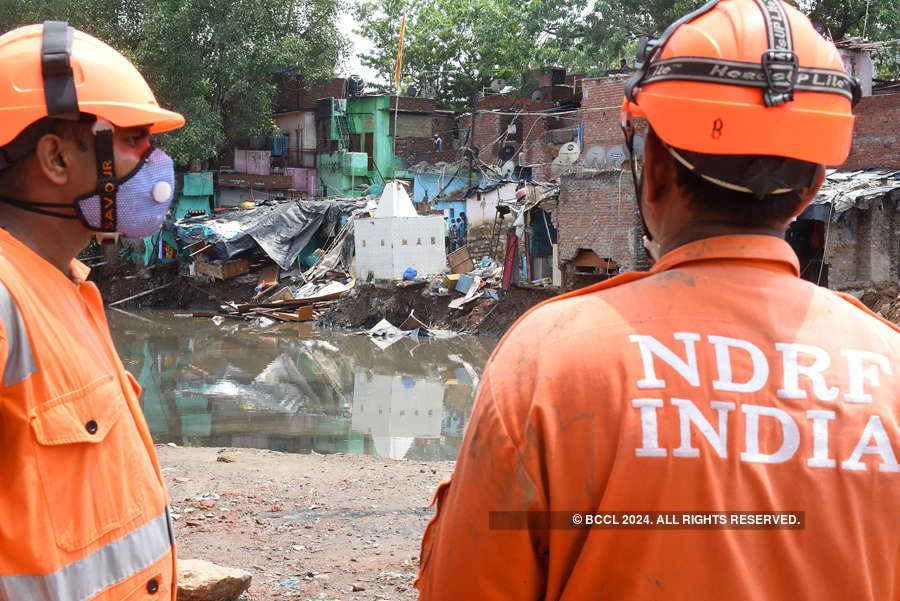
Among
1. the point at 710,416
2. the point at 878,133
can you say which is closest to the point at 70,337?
the point at 710,416

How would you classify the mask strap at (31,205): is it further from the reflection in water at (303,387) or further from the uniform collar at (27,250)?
the reflection in water at (303,387)

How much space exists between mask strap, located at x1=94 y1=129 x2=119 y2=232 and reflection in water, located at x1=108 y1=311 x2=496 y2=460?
7630mm

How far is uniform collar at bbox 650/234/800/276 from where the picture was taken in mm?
1285

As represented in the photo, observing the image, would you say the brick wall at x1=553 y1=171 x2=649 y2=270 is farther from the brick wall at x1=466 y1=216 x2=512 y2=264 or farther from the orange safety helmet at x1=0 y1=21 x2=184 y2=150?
the orange safety helmet at x1=0 y1=21 x2=184 y2=150

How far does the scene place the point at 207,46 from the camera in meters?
30.0

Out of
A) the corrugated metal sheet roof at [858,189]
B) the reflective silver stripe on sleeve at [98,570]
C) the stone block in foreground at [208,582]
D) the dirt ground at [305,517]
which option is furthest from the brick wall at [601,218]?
the reflective silver stripe on sleeve at [98,570]

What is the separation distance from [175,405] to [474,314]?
416 inches

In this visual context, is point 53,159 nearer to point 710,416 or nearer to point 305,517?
point 710,416

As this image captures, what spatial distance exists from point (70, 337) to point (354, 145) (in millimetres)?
34077

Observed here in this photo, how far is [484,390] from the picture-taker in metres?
1.25

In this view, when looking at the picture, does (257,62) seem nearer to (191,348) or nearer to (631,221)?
(191,348)

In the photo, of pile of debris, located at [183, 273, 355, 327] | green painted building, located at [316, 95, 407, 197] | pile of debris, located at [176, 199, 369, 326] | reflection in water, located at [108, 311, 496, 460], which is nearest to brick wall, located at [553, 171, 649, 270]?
reflection in water, located at [108, 311, 496, 460]

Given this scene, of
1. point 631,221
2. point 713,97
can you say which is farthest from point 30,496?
point 631,221

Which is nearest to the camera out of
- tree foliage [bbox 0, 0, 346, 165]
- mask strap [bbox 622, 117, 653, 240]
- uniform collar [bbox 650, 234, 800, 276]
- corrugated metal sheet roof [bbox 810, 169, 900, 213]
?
uniform collar [bbox 650, 234, 800, 276]
